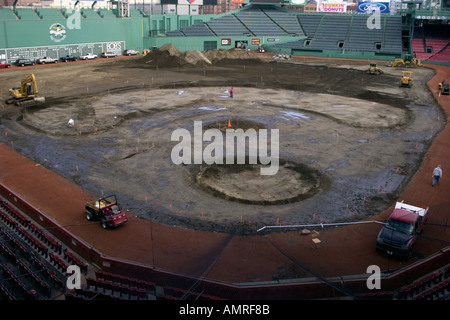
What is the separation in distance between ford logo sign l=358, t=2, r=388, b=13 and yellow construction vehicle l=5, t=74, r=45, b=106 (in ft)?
261

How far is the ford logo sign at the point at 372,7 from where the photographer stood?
96500 mm

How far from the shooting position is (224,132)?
34.7 m

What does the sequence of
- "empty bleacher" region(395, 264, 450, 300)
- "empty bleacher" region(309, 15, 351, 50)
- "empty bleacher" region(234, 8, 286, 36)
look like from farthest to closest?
1. "empty bleacher" region(234, 8, 286, 36)
2. "empty bleacher" region(309, 15, 351, 50)
3. "empty bleacher" region(395, 264, 450, 300)

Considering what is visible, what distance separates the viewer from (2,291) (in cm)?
1473

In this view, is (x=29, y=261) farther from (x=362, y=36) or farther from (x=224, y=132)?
(x=362, y=36)

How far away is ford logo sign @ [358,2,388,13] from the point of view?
317 feet

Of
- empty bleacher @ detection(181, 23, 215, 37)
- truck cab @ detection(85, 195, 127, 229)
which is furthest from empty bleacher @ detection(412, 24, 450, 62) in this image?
truck cab @ detection(85, 195, 127, 229)

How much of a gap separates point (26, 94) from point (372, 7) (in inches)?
3222

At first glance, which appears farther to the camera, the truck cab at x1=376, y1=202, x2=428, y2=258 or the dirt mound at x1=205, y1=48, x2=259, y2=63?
the dirt mound at x1=205, y1=48, x2=259, y2=63

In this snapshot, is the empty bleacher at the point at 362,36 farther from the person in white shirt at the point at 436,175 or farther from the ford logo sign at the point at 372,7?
the person in white shirt at the point at 436,175

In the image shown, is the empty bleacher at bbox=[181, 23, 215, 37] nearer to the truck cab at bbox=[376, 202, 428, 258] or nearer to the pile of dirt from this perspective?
the pile of dirt

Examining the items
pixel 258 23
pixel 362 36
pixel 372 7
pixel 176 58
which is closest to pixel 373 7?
pixel 372 7

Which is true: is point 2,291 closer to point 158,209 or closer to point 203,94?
point 158,209
